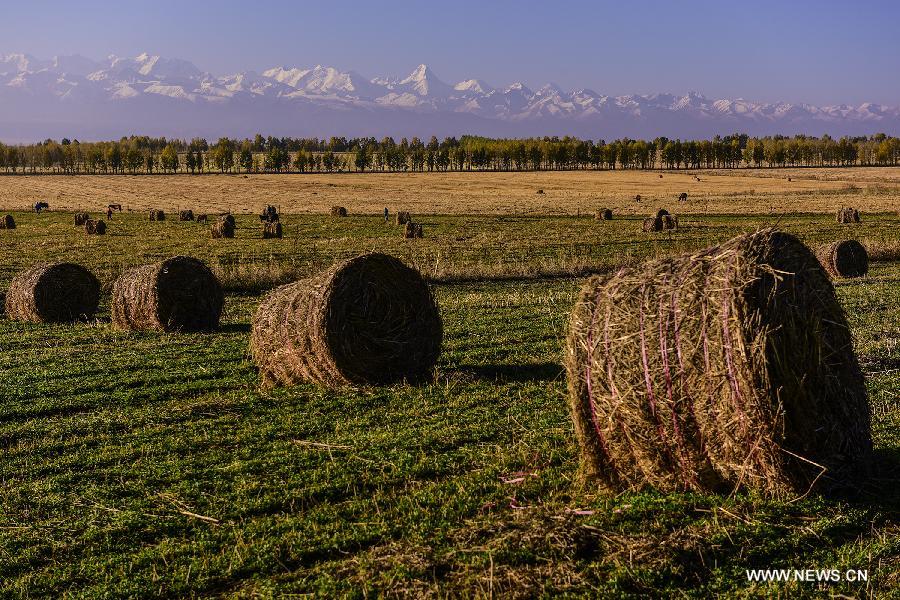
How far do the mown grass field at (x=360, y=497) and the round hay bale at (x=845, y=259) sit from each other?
11.1 meters

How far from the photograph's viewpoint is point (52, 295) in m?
21.2

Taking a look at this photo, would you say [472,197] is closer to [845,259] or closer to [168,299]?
[845,259]

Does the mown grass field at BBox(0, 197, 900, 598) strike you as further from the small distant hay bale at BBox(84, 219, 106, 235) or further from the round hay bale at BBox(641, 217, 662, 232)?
the small distant hay bale at BBox(84, 219, 106, 235)

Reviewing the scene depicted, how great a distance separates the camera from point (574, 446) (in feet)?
31.9

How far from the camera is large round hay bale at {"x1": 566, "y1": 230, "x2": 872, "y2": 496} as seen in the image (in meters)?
7.62

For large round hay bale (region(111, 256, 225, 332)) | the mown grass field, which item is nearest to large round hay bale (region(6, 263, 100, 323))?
large round hay bale (region(111, 256, 225, 332))

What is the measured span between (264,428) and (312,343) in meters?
2.34

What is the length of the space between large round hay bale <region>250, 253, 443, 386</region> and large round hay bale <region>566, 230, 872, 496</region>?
569 cm

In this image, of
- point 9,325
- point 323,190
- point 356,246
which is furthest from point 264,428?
point 323,190

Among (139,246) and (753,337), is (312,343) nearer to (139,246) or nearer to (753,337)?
(753,337)

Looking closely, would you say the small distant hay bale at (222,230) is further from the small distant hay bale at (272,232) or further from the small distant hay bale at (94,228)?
the small distant hay bale at (94,228)

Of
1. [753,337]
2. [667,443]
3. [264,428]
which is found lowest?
[264,428]

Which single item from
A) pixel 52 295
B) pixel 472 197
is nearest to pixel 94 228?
pixel 52 295

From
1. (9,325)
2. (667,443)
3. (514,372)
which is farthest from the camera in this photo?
(9,325)
